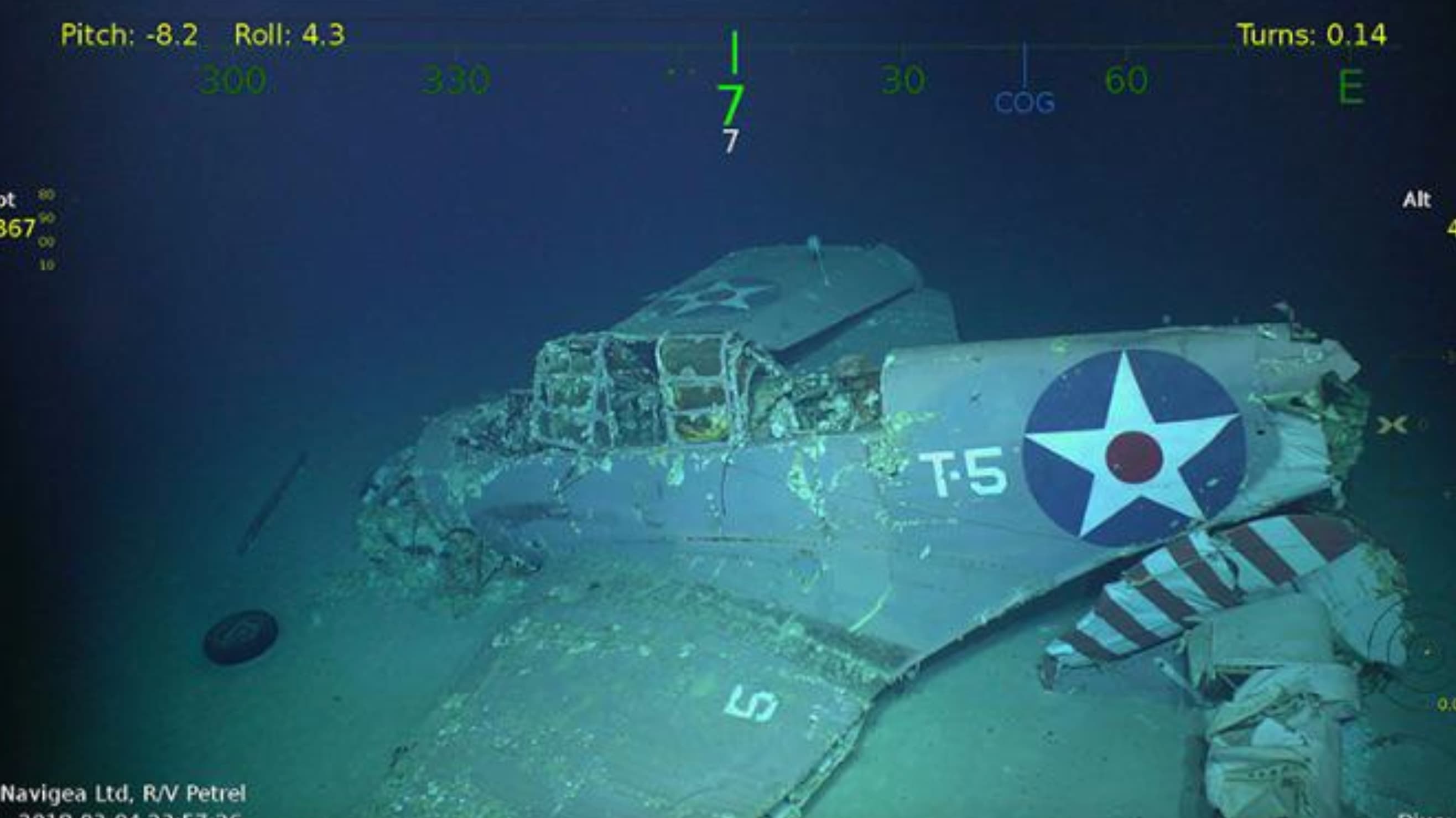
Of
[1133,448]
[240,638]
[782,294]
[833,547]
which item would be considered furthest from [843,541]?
[240,638]

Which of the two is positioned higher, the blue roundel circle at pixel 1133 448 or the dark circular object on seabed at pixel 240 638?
the blue roundel circle at pixel 1133 448

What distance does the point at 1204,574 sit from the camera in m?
4.55

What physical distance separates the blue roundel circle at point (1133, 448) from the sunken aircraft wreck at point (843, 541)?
0.01 m

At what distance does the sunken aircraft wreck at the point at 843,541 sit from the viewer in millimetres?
4332

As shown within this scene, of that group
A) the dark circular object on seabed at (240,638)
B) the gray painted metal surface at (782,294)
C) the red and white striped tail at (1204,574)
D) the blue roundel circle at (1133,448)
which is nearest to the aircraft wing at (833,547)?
the blue roundel circle at (1133,448)

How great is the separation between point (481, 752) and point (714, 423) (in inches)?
88.8

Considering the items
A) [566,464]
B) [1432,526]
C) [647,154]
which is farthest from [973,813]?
[647,154]

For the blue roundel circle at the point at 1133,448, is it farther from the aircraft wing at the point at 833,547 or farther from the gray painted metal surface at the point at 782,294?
the gray painted metal surface at the point at 782,294

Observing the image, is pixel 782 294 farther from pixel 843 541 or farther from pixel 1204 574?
pixel 1204 574

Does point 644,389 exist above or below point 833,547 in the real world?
above

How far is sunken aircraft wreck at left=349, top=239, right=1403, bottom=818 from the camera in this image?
4.33 metres

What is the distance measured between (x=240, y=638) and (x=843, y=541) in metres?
4.43

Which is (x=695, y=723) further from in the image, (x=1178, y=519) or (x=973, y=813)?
(x=1178, y=519)

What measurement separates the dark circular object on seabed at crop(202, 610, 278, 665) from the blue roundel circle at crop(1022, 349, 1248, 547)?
5378 mm
